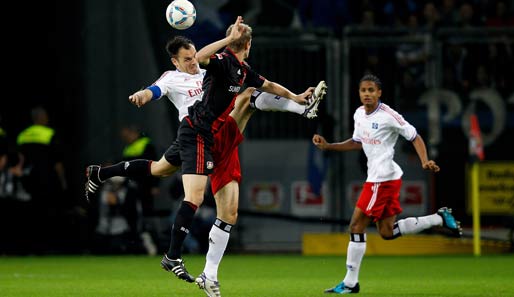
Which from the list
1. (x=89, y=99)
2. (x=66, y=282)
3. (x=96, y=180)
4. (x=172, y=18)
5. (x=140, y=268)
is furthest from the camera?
(x=89, y=99)

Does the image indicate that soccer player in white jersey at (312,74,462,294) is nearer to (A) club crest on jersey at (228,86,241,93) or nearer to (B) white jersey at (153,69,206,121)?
(B) white jersey at (153,69,206,121)

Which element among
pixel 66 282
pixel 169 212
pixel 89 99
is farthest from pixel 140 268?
pixel 89 99

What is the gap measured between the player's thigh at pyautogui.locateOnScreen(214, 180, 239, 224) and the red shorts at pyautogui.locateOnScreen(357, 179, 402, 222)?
1.85 meters

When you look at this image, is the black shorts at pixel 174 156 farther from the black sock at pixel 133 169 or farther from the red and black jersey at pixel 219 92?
the red and black jersey at pixel 219 92

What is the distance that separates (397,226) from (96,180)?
10.5 feet

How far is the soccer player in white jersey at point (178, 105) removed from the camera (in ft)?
34.0

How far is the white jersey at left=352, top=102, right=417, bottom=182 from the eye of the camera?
41.3 feet

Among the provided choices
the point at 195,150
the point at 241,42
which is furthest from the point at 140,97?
the point at 241,42

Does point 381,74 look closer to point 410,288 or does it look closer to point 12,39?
point 12,39

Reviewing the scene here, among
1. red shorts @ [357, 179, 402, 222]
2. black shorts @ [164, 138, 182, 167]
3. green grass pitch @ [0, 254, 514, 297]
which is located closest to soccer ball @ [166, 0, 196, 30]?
black shorts @ [164, 138, 182, 167]

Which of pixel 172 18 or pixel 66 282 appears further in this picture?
pixel 66 282

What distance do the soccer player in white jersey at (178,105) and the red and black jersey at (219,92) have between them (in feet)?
0.86

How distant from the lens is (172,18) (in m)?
11.3

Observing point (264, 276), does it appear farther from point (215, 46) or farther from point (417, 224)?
point (215, 46)
